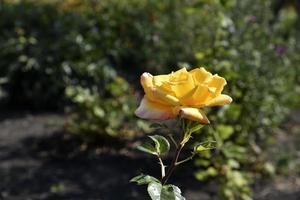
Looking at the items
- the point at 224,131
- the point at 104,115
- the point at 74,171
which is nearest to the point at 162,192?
the point at 224,131

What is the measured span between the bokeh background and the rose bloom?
1.86m

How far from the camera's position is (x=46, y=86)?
5.46 metres

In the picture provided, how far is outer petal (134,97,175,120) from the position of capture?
146 centimetres

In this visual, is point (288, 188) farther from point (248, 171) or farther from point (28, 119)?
point (28, 119)

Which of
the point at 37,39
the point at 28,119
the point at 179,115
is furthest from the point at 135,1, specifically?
the point at 179,115

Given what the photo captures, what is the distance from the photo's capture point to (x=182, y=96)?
→ 146 cm

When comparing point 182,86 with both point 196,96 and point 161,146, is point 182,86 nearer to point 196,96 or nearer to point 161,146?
point 196,96

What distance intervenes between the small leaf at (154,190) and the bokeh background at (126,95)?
1.84 m

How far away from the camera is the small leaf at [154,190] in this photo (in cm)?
149

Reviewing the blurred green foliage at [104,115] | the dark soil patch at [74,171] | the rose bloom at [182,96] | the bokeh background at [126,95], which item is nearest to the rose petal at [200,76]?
the rose bloom at [182,96]

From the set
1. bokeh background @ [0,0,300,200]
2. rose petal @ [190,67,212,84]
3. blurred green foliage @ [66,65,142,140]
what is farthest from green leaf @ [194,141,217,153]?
blurred green foliage @ [66,65,142,140]

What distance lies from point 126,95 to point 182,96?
120 inches

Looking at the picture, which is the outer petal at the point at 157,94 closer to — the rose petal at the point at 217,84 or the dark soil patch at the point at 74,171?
the rose petal at the point at 217,84

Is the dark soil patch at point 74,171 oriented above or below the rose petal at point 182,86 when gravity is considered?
below
